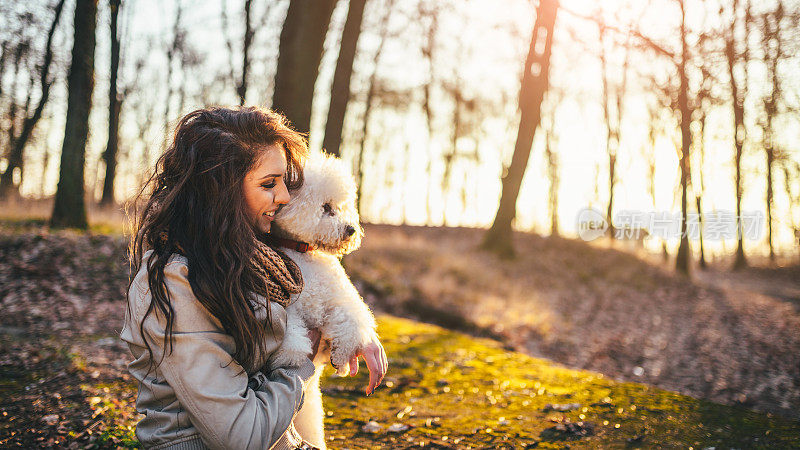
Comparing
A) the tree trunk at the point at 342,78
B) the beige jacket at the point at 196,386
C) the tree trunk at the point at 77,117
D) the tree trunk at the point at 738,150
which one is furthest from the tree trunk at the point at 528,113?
the beige jacket at the point at 196,386

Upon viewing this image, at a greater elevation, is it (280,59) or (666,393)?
(280,59)

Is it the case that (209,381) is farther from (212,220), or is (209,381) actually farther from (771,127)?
(771,127)

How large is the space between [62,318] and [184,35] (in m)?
17.9

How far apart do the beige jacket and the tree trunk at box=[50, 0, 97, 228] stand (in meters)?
9.81

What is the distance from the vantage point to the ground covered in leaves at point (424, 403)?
10.3 feet

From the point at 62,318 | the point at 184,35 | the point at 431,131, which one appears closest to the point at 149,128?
the point at 184,35

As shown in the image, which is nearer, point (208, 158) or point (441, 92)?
point (208, 158)

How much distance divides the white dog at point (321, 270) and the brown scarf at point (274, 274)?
0.08 meters

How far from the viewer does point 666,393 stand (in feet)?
13.5

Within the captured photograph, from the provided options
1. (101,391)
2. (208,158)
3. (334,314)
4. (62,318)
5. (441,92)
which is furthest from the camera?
(441,92)

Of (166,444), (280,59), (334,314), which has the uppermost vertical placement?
(280,59)

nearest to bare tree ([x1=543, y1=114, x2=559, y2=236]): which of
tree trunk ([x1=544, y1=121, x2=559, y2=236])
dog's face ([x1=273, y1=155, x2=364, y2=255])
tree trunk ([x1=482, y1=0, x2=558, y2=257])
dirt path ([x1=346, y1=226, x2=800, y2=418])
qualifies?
tree trunk ([x1=544, y1=121, x2=559, y2=236])

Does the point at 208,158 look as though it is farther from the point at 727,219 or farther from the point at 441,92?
the point at 727,219

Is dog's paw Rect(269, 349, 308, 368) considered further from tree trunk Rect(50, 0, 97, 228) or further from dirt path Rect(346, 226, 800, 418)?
tree trunk Rect(50, 0, 97, 228)
